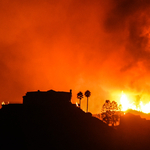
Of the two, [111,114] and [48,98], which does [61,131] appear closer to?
[48,98]

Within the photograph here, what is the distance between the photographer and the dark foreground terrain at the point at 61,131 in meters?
41.0

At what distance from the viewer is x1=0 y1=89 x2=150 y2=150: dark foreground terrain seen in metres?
41.0

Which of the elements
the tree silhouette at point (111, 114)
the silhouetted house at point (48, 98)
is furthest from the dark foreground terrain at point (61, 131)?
the tree silhouette at point (111, 114)

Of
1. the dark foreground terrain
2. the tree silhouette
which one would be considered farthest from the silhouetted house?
the tree silhouette

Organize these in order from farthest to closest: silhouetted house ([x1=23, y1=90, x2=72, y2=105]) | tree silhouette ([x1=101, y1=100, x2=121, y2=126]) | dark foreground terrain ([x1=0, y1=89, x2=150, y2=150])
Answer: tree silhouette ([x1=101, y1=100, x2=121, y2=126]) → silhouetted house ([x1=23, y1=90, x2=72, y2=105]) → dark foreground terrain ([x1=0, y1=89, x2=150, y2=150])

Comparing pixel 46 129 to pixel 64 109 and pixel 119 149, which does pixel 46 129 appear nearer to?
Result: pixel 64 109

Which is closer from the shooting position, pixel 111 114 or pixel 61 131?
pixel 61 131

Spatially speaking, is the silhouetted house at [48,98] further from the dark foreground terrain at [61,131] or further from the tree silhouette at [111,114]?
the tree silhouette at [111,114]

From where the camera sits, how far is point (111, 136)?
44719 millimetres

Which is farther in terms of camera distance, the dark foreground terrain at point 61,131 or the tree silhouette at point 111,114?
the tree silhouette at point 111,114

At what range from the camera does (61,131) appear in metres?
43.8

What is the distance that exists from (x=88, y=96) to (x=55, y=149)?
67.2 metres

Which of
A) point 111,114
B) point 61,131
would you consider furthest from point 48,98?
point 111,114

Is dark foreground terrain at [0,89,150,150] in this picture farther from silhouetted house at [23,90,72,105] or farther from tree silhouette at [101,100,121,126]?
tree silhouette at [101,100,121,126]
